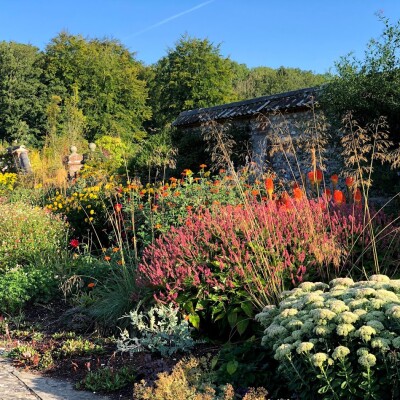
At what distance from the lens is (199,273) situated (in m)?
3.89

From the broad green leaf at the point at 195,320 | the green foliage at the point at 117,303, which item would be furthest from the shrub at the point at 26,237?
the broad green leaf at the point at 195,320

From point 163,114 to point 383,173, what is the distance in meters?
18.5

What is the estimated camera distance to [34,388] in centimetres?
324

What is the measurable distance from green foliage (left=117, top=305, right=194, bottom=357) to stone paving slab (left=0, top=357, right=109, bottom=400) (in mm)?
507

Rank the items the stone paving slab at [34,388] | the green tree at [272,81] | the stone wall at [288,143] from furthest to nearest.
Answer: the green tree at [272,81]
the stone wall at [288,143]
the stone paving slab at [34,388]

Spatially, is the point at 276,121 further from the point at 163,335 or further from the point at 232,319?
the point at 163,335

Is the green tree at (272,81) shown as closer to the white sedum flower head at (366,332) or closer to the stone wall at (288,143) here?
the stone wall at (288,143)

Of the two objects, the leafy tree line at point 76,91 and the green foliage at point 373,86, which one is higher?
the leafy tree line at point 76,91

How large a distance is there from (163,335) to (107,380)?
0.52m

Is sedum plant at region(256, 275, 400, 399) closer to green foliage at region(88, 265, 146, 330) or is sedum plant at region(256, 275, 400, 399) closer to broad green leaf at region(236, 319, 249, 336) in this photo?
broad green leaf at region(236, 319, 249, 336)

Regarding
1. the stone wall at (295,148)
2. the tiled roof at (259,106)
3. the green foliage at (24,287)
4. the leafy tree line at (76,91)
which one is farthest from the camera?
the leafy tree line at (76,91)

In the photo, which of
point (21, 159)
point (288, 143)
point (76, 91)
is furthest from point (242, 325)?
point (76, 91)

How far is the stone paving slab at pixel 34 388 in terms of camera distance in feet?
10.1

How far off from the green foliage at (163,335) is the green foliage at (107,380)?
0.97ft
